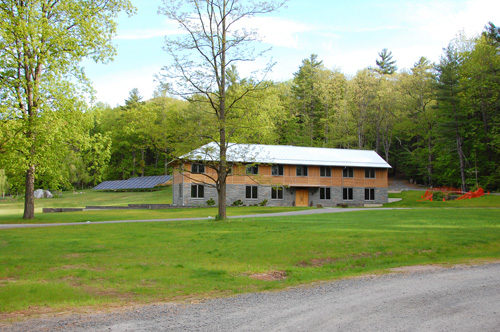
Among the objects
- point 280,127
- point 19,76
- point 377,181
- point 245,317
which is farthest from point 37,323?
point 280,127

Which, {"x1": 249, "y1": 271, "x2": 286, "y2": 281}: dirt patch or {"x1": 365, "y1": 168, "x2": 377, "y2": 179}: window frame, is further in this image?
{"x1": 365, "y1": 168, "x2": 377, "y2": 179}: window frame

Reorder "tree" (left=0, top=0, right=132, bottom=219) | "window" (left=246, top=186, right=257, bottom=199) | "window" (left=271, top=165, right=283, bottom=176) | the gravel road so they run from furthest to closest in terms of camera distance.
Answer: "window" (left=271, top=165, right=283, bottom=176)
"window" (left=246, top=186, right=257, bottom=199)
"tree" (left=0, top=0, right=132, bottom=219)
the gravel road

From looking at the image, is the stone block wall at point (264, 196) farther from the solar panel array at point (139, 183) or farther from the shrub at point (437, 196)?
the solar panel array at point (139, 183)

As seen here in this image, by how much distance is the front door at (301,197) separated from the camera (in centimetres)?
4469

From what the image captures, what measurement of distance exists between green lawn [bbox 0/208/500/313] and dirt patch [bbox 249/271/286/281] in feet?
0.63

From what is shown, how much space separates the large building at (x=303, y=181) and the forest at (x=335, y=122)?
10.7 ft

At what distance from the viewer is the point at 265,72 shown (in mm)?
22328

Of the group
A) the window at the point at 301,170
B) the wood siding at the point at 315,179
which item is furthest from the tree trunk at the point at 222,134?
the window at the point at 301,170

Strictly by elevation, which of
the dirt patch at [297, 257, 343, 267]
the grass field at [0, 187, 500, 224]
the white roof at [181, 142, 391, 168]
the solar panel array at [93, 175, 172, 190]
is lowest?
the dirt patch at [297, 257, 343, 267]

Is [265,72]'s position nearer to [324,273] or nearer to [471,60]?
[324,273]

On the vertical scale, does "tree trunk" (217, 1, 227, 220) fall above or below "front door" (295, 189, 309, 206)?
above

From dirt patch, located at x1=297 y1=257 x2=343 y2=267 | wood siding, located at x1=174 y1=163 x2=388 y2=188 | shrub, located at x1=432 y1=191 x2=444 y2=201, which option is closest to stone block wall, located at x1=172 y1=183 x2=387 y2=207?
wood siding, located at x1=174 y1=163 x2=388 y2=188

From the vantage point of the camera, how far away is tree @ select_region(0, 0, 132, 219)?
21578 millimetres

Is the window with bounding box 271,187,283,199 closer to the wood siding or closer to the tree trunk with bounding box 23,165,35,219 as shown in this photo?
the wood siding
